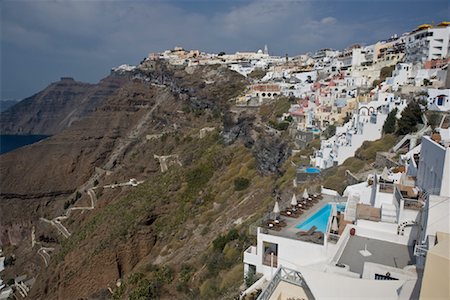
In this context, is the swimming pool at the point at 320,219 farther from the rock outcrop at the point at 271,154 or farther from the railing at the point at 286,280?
the rock outcrop at the point at 271,154

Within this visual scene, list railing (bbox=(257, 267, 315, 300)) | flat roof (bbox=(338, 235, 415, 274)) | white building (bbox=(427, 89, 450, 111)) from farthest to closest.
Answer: white building (bbox=(427, 89, 450, 111))
flat roof (bbox=(338, 235, 415, 274))
railing (bbox=(257, 267, 315, 300))

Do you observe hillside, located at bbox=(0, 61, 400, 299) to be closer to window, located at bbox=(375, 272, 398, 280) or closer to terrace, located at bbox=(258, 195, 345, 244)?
terrace, located at bbox=(258, 195, 345, 244)

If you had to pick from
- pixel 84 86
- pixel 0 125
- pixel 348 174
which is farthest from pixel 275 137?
pixel 0 125

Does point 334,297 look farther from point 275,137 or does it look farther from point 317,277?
point 275,137

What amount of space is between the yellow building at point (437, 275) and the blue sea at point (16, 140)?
14392cm

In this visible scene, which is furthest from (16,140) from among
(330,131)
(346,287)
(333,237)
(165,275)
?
(346,287)

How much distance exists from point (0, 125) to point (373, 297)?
184748 mm

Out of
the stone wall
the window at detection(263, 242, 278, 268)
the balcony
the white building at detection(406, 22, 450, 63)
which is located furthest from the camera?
the white building at detection(406, 22, 450, 63)

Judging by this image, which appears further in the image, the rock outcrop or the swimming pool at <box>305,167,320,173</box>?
the rock outcrop

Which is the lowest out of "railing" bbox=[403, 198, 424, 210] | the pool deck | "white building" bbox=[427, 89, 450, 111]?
the pool deck

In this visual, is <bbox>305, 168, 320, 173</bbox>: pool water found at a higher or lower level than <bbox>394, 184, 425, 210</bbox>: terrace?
lower

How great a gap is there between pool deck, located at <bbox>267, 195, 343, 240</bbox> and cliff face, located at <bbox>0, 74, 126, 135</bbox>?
14492cm

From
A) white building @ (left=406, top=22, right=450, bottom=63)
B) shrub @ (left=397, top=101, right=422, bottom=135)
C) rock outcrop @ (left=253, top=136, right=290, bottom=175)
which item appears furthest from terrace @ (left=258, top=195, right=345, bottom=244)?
white building @ (left=406, top=22, right=450, bottom=63)

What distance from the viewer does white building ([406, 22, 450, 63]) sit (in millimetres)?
35594
